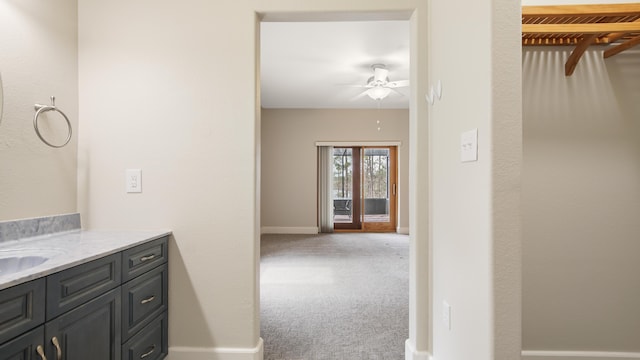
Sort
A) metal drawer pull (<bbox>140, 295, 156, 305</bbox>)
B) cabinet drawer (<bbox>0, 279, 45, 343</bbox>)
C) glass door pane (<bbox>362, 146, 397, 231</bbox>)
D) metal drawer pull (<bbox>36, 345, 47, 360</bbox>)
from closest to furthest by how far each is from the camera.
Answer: cabinet drawer (<bbox>0, 279, 45, 343</bbox>) < metal drawer pull (<bbox>36, 345, 47, 360</bbox>) < metal drawer pull (<bbox>140, 295, 156, 305</bbox>) < glass door pane (<bbox>362, 146, 397, 231</bbox>)

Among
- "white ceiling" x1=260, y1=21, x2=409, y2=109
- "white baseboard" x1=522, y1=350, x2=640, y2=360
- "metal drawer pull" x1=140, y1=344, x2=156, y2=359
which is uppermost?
"white ceiling" x1=260, y1=21, x2=409, y2=109

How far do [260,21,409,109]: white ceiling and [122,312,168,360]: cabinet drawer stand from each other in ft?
9.07

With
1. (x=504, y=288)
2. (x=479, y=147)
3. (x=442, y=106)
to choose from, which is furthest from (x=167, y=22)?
(x=504, y=288)

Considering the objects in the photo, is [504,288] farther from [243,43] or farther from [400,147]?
[400,147]

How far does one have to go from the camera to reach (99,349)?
1.30 metres

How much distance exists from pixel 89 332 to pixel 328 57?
3.61m

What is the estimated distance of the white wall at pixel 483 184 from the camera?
42.5 inches

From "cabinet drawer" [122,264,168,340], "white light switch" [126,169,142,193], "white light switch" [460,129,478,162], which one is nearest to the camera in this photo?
"white light switch" [460,129,478,162]

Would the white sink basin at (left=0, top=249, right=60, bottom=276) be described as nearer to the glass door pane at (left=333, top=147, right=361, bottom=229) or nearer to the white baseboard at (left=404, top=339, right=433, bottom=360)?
the white baseboard at (left=404, top=339, right=433, bottom=360)

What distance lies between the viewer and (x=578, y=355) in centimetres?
178

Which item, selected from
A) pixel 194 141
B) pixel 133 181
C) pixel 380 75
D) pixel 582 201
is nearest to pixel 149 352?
pixel 133 181

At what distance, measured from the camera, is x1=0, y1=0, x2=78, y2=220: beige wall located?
4.89 feet

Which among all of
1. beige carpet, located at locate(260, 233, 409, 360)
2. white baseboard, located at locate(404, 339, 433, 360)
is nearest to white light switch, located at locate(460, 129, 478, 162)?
white baseboard, located at locate(404, 339, 433, 360)

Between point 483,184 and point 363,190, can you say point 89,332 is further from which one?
point 363,190
